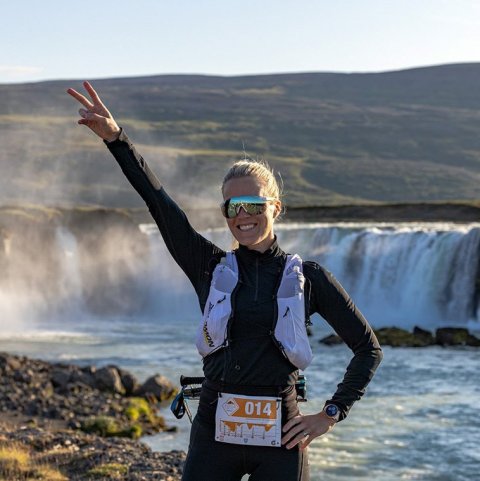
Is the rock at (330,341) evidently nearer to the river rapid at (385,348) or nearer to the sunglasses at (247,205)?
the river rapid at (385,348)

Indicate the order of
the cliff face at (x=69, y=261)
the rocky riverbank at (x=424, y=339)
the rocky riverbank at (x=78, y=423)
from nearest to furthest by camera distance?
the rocky riverbank at (x=78, y=423) → the rocky riverbank at (x=424, y=339) → the cliff face at (x=69, y=261)

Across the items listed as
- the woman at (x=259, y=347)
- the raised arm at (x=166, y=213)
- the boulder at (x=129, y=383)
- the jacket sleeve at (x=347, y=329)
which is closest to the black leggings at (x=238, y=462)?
the woman at (x=259, y=347)

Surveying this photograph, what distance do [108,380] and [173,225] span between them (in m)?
18.0

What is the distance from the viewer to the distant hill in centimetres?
11900

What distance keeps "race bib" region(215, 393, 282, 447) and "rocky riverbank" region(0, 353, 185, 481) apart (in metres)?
6.95

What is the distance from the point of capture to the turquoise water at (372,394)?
15.8 metres

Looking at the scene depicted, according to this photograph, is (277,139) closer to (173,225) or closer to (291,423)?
(173,225)

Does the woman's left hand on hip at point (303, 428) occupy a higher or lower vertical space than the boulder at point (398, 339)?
lower

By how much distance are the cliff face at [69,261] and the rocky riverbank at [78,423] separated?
16.1 m

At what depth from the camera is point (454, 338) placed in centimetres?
3031

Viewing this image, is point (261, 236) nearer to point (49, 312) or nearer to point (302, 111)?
point (49, 312)

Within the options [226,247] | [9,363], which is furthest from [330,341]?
[226,247]

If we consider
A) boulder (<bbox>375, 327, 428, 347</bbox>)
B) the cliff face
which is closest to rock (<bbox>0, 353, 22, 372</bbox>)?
boulder (<bbox>375, 327, 428, 347</bbox>)

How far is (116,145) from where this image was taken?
14.8 feet
